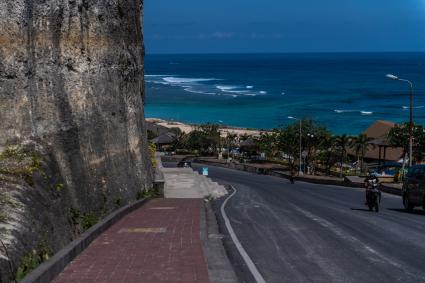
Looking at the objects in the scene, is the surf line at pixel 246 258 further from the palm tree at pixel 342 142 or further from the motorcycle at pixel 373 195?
the palm tree at pixel 342 142

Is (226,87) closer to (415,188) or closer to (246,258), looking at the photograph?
(415,188)

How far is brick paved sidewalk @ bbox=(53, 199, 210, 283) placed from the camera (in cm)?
1108

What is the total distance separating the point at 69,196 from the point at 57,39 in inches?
163

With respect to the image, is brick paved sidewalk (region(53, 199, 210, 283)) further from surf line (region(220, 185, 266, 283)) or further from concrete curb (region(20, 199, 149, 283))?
surf line (region(220, 185, 266, 283))

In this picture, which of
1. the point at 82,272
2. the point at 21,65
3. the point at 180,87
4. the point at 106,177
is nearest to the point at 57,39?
the point at 21,65

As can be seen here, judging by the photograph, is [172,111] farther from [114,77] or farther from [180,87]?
[114,77]

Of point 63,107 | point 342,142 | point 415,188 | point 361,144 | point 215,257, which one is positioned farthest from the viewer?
point 361,144

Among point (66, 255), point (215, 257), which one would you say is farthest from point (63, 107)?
point (215, 257)

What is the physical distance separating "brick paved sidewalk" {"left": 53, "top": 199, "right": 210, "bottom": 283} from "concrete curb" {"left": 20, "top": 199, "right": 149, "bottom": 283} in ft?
0.35

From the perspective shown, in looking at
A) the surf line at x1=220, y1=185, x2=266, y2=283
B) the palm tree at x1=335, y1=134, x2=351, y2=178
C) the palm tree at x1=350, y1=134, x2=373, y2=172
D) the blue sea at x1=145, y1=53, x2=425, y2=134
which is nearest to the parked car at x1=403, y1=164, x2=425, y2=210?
the surf line at x1=220, y1=185, x2=266, y2=283

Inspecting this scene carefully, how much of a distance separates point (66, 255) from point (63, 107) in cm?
573

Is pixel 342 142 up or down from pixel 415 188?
up

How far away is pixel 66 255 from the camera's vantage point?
11836 millimetres

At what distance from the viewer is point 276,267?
1273cm
